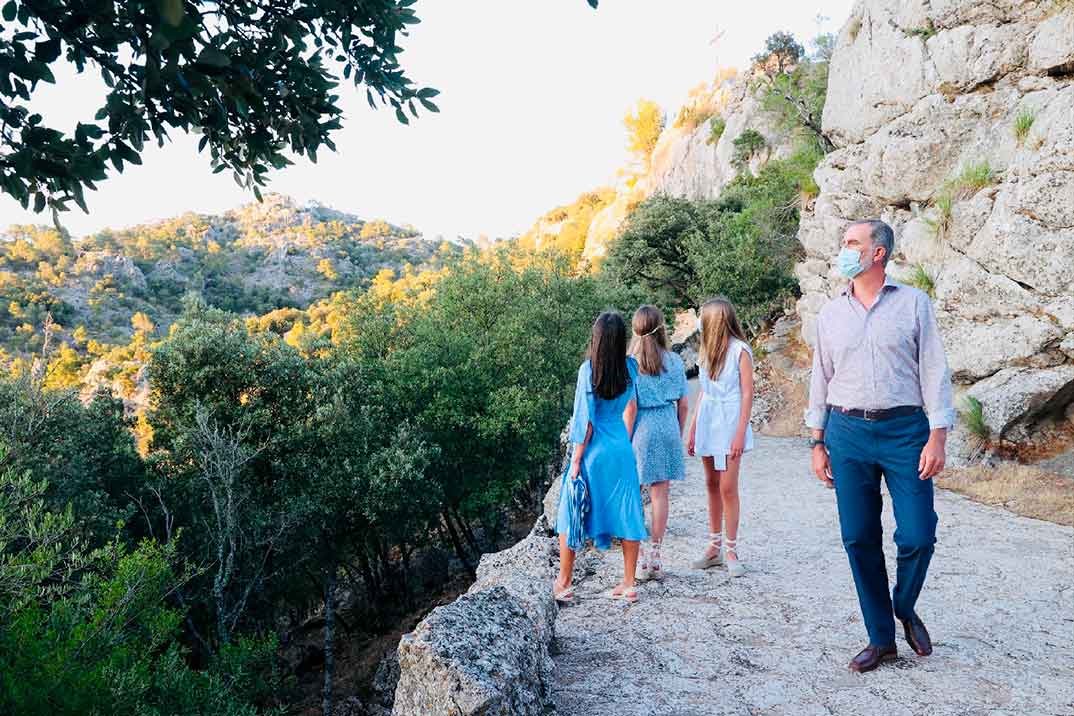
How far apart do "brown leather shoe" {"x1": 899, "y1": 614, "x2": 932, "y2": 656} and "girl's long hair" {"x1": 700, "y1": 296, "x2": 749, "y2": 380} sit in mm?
2265

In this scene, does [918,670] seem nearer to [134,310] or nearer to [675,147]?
[675,147]

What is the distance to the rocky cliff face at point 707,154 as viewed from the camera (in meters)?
38.2

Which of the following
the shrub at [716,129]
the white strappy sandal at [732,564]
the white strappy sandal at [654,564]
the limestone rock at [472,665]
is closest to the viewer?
the limestone rock at [472,665]

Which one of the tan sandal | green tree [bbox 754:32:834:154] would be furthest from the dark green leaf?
green tree [bbox 754:32:834:154]

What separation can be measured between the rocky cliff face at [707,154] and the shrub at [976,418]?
2292cm

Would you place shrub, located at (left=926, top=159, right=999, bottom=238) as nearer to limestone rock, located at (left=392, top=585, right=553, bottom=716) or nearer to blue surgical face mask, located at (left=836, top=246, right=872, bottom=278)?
blue surgical face mask, located at (left=836, top=246, right=872, bottom=278)

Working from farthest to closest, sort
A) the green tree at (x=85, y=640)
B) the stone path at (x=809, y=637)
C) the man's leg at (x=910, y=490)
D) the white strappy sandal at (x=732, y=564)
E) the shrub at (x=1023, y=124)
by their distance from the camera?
the shrub at (x=1023, y=124) → the green tree at (x=85, y=640) → the white strappy sandal at (x=732, y=564) → the stone path at (x=809, y=637) → the man's leg at (x=910, y=490)

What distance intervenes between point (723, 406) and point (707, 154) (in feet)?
144

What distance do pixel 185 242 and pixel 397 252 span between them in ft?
85.0

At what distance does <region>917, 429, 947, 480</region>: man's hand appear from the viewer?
3.44 metres

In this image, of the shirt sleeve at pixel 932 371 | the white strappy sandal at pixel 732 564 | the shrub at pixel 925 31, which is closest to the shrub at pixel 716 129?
the shrub at pixel 925 31

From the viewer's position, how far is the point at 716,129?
148 feet

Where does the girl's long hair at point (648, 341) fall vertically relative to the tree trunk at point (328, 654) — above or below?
above

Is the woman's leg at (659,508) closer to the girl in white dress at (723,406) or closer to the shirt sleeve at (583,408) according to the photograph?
the girl in white dress at (723,406)
